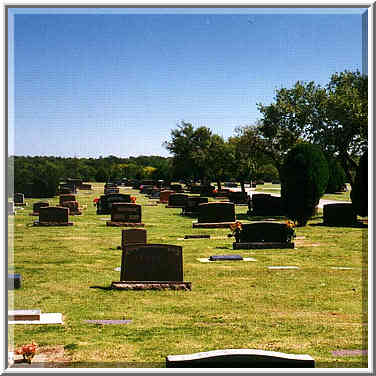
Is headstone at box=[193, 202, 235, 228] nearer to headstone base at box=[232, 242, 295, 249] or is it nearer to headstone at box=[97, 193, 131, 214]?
headstone base at box=[232, 242, 295, 249]

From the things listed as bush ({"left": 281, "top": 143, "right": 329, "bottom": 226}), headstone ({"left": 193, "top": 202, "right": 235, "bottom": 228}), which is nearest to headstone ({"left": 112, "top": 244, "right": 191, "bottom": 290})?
bush ({"left": 281, "top": 143, "right": 329, "bottom": 226})

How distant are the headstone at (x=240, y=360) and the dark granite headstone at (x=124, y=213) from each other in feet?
86.0

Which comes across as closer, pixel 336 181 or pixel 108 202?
pixel 108 202

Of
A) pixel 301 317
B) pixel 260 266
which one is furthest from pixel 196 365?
pixel 260 266

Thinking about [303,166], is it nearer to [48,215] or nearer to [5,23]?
[48,215]

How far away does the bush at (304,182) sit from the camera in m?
29.7

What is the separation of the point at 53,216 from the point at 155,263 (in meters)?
18.8

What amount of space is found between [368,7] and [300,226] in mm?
23847

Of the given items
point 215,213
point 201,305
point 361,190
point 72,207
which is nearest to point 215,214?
point 215,213

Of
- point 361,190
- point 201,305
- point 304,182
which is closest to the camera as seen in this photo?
point 201,305

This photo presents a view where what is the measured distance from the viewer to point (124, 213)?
32125 millimetres

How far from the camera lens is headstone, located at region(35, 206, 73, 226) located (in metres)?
31.4

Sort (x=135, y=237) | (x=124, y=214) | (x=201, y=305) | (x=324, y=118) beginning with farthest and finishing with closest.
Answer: (x=324, y=118), (x=124, y=214), (x=135, y=237), (x=201, y=305)

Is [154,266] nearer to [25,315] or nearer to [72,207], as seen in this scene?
[25,315]
